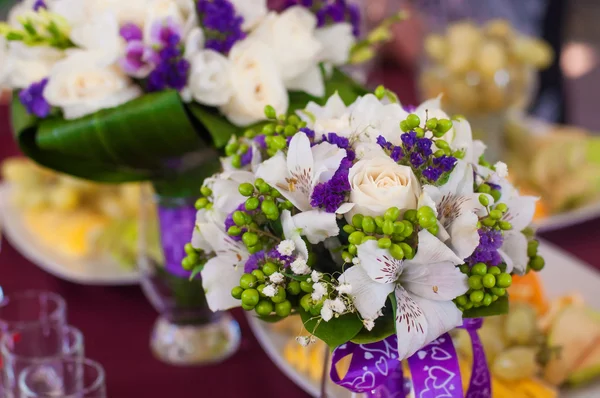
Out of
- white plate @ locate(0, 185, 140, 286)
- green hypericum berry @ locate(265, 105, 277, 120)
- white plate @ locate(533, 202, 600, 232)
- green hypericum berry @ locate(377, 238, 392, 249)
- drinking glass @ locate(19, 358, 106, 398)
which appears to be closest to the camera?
green hypericum berry @ locate(377, 238, 392, 249)

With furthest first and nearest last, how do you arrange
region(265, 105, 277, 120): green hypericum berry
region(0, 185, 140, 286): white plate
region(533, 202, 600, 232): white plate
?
region(533, 202, 600, 232): white plate < region(0, 185, 140, 286): white plate < region(265, 105, 277, 120): green hypericum berry

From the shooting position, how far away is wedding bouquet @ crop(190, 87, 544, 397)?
56 centimetres

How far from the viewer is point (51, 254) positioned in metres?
1.30

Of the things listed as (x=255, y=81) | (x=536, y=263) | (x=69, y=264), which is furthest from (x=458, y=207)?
(x=69, y=264)

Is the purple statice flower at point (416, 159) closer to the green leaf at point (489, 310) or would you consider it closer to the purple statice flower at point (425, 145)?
the purple statice flower at point (425, 145)

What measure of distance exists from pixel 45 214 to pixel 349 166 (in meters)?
1.00

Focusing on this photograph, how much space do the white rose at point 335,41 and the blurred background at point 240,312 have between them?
0.31 ft

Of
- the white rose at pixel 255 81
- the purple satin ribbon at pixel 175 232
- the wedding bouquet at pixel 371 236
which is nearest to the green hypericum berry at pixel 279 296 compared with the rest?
the wedding bouquet at pixel 371 236

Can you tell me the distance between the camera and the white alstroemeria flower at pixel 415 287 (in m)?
0.55

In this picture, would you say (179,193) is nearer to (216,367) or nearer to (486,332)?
(216,367)

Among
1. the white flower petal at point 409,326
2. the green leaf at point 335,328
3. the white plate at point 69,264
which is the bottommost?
the white plate at point 69,264

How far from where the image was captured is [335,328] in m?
0.58

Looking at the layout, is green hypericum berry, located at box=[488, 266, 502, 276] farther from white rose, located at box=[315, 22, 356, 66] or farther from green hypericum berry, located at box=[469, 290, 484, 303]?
white rose, located at box=[315, 22, 356, 66]

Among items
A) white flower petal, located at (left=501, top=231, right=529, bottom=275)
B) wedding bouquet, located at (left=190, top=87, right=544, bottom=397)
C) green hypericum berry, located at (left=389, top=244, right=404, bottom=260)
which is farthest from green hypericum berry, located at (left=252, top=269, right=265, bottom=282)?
white flower petal, located at (left=501, top=231, right=529, bottom=275)
